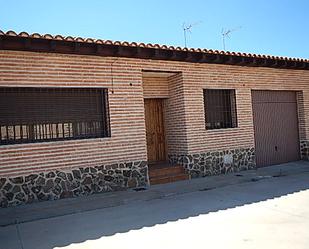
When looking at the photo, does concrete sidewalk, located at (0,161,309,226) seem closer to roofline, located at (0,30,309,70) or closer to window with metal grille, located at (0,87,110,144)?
window with metal grille, located at (0,87,110,144)

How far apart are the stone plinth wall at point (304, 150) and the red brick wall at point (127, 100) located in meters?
2.31

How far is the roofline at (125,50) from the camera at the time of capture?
7051mm

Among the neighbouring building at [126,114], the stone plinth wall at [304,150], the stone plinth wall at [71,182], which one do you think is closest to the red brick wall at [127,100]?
the neighbouring building at [126,114]

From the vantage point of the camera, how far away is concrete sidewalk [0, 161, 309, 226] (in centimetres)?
654

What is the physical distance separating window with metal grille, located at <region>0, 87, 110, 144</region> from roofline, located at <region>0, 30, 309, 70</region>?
103 centimetres

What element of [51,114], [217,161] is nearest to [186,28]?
[217,161]

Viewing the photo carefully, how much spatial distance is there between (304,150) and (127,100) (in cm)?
788

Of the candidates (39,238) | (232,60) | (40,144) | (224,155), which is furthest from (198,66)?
(39,238)

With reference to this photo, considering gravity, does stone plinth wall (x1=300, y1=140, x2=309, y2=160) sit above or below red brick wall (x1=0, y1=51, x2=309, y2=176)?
below

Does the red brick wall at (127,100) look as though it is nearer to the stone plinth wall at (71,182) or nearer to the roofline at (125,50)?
the stone plinth wall at (71,182)

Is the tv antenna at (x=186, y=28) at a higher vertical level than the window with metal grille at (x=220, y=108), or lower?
higher

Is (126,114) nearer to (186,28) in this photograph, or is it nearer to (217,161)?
(217,161)

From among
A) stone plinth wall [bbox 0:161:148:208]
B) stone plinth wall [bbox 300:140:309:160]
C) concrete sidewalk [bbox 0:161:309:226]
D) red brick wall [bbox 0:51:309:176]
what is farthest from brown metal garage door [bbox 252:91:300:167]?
stone plinth wall [bbox 0:161:148:208]

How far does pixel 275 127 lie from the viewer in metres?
12.1
